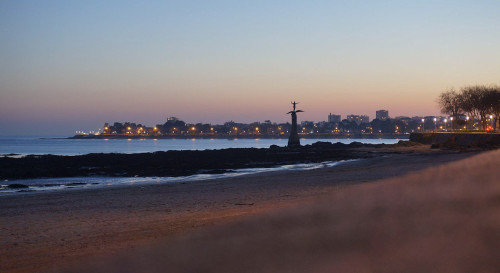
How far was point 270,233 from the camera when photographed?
8539 mm

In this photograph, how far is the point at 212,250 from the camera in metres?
7.41

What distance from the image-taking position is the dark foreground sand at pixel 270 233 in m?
6.39

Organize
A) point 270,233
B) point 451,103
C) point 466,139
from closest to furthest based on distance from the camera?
1. point 270,233
2. point 466,139
3. point 451,103

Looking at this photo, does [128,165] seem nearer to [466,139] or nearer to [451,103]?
[466,139]

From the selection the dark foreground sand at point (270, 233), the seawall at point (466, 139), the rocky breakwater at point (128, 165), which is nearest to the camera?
the dark foreground sand at point (270, 233)

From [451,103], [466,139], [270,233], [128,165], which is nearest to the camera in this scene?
[270,233]

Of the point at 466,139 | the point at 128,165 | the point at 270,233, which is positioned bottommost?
the point at 128,165

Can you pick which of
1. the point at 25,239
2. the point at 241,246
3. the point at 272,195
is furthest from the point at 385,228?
the point at 272,195

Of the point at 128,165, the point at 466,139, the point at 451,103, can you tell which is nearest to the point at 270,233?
the point at 128,165

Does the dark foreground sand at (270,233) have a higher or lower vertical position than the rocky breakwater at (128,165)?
higher

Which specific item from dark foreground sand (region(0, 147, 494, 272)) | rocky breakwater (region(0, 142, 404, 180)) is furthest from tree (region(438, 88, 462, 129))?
dark foreground sand (region(0, 147, 494, 272))

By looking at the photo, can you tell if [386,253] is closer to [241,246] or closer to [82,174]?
[241,246]

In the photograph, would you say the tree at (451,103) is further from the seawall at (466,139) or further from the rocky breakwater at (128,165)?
the rocky breakwater at (128,165)

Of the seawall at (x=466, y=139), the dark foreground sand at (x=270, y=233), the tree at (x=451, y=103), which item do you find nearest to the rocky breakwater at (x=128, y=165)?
the dark foreground sand at (x=270, y=233)
